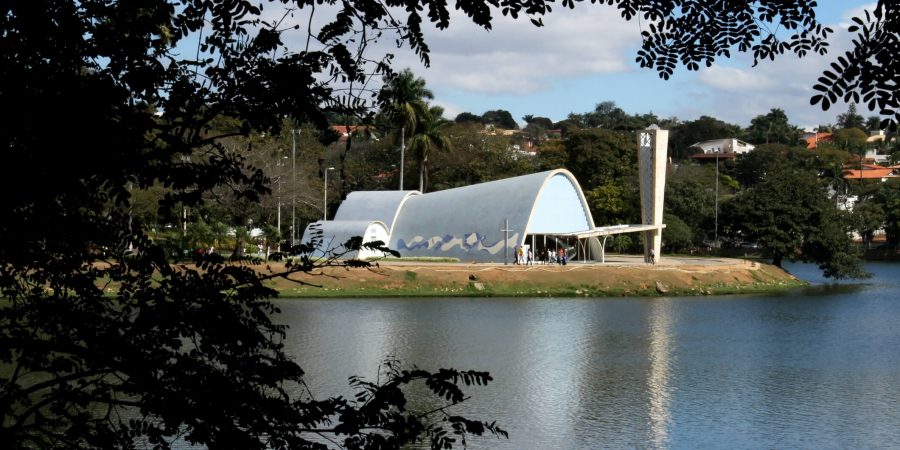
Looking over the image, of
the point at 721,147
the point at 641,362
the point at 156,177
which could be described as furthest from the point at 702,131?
the point at 156,177

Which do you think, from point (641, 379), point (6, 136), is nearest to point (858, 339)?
point (641, 379)

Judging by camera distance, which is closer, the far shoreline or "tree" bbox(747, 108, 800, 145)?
the far shoreline

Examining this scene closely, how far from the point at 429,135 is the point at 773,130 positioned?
67.5 meters

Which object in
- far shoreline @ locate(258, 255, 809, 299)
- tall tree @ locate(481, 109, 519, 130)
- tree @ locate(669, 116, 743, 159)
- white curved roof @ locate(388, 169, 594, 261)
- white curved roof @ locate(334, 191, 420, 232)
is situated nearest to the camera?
far shoreline @ locate(258, 255, 809, 299)

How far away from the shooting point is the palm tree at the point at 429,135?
55438 millimetres

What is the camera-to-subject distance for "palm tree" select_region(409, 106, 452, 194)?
55.4 m

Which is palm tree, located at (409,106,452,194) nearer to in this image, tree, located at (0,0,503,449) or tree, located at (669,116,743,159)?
tree, located at (0,0,503,449)

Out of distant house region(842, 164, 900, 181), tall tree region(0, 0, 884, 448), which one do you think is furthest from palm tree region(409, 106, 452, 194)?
tall tree region(0, 0, 884, 448)

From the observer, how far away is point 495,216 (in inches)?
1626

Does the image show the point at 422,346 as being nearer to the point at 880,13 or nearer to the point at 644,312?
the point at 644,312

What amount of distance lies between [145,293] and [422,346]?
616 inches

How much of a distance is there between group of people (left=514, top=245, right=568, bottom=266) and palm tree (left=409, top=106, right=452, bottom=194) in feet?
53.1

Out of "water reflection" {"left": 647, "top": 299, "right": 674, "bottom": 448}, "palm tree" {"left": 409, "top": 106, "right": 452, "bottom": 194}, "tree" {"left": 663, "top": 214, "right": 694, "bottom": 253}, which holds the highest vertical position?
"palm tree" {"left": 409, "top": 106, "right": 452, "bottom": 194}

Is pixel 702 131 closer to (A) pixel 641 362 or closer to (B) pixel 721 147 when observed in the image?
(B) pixel 721 147
